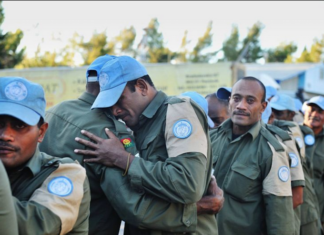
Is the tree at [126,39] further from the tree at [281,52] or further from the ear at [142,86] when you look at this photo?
the ear at [142,86]

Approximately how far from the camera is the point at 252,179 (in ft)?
11.5

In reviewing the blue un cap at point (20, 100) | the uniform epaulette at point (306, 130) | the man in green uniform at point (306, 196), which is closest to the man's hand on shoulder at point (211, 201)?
the blue un cap at point (20, 100)

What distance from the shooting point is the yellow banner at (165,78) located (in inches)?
453

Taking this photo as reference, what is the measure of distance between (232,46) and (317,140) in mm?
49855

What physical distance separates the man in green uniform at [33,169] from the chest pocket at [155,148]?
1.81 feet

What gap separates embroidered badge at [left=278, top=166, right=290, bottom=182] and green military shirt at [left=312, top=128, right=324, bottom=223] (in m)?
1.99

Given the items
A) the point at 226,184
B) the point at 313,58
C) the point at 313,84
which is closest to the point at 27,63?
the point at 313,84

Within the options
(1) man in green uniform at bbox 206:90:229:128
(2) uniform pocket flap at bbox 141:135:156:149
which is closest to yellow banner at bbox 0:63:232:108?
(1) man in green uniform at bbox 206:90:229:128

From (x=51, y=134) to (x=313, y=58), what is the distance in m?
50.2

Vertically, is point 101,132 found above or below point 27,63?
above

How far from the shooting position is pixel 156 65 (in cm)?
1185

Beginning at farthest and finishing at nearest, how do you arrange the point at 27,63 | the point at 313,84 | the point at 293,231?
the point at 27,63, the point at 313,84, the point at 293,231

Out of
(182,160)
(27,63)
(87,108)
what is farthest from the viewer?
(27,63)

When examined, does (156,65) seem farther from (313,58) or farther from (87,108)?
(313,58)
